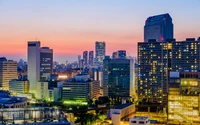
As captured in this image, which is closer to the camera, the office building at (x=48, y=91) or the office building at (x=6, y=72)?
the office building at (x=48, y=91)

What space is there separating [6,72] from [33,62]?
36.0 feet

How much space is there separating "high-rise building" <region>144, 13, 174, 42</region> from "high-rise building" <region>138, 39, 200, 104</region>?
873 inches

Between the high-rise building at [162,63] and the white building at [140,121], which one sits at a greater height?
the high-rise building at [162,63]

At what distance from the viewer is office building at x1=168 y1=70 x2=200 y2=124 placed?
2691cm

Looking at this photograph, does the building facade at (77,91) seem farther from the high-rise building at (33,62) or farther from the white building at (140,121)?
the white building at (140,121)

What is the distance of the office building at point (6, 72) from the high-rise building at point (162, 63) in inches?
1102

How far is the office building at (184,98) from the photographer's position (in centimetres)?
2691

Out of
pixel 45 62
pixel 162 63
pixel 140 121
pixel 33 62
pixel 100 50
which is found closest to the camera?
pixel 140 121

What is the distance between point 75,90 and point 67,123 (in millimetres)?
36683

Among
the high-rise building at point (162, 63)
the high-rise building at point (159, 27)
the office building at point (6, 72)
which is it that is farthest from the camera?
the high-rise building at point (159, 27)

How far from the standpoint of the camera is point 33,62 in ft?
179

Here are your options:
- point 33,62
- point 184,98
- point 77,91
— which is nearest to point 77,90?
point 77,91

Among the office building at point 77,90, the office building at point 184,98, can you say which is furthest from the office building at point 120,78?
the office building at point 184,98

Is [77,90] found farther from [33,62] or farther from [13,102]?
[13,102]
